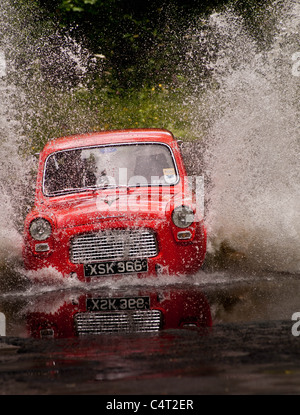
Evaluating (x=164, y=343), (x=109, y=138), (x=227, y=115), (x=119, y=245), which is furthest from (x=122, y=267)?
(x=227, y=115)

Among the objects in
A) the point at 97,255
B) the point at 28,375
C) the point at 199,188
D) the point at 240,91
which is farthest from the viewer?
the point at 240,91

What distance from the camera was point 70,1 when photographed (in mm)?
17469

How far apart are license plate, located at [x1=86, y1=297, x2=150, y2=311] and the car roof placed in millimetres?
2611

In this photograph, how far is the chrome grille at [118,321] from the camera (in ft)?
15.8

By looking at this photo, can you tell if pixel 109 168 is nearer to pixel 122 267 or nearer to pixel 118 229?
pixel 118 229

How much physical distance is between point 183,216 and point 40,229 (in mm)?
1523

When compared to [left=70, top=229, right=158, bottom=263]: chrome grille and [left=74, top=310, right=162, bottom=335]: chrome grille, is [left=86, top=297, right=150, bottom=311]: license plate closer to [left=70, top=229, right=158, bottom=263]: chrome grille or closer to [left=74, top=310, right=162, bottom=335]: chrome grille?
[left=74, top=310, right=162, bottom=335]: chrome grille

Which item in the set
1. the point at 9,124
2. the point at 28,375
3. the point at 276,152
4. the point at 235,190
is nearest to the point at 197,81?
the point at 9,124

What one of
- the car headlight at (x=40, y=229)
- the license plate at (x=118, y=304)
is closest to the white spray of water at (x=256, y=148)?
the car headlight at (x=40, y=229)

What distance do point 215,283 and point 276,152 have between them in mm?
5353

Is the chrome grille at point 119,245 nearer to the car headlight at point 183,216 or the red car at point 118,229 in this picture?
the red car at point 118,229

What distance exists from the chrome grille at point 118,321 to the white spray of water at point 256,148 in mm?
2889

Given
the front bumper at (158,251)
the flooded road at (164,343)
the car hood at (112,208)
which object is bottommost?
the flooded road at (164,343)
